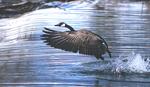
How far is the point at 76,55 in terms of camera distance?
1176 cm

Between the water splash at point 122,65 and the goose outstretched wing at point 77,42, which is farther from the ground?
the goose outstretched wing at point 77,42

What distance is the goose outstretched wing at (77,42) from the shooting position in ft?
29.8

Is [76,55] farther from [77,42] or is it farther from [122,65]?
[77,42]

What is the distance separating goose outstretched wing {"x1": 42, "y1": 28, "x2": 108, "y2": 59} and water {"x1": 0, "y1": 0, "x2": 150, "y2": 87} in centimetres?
54

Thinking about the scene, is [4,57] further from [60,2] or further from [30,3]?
[60,2]

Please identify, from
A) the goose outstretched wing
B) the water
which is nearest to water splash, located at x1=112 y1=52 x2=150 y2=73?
the water

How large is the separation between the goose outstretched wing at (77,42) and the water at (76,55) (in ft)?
1.76

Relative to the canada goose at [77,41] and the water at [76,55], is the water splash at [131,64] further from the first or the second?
the canada goose at [77,41]

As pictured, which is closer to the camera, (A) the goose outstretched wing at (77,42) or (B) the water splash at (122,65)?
(A) the goose outstretched wing at (77,42)

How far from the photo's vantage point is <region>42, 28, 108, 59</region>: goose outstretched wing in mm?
9078

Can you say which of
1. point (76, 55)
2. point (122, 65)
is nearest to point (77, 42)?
point (122, 65)

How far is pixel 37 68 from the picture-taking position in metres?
10.4

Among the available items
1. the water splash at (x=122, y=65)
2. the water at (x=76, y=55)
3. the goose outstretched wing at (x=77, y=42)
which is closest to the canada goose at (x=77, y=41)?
the goose outstretched wing at (x=77, y=42)

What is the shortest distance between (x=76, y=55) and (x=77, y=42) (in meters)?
2.70
